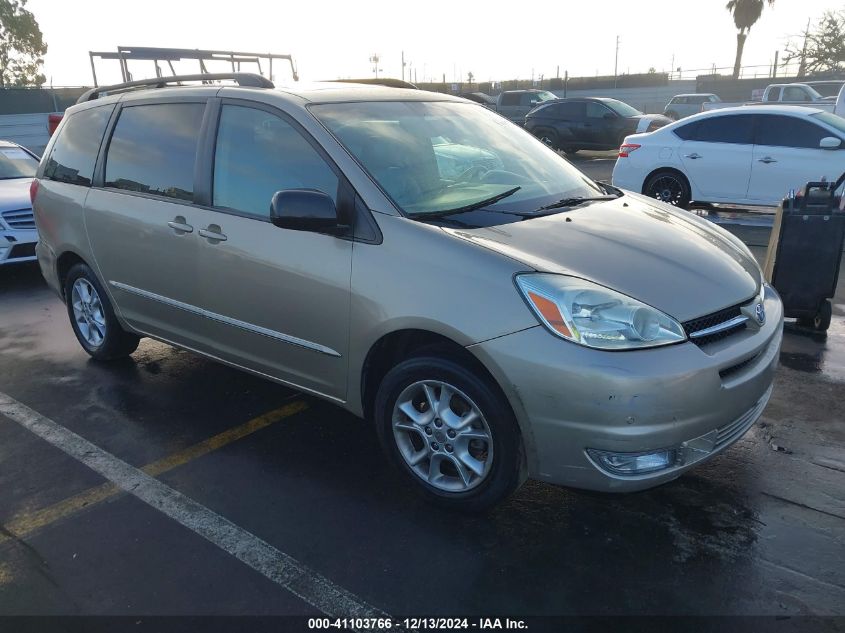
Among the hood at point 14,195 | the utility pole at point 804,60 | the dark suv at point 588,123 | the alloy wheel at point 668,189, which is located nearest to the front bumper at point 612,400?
the hood at point 14,195

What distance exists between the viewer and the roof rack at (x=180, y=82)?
13.1ft

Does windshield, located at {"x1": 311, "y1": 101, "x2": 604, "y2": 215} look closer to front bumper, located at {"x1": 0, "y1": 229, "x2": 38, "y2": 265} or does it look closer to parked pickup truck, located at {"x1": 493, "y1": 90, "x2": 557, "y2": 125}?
front bumper, located at {"x1": 0, "y1": 229, "x2": 38, "y2": 265}

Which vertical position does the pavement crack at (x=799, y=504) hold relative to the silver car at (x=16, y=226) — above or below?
below

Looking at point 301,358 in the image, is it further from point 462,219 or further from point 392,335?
point 462,219

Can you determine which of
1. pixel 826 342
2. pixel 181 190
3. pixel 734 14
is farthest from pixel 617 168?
pixel 734 14

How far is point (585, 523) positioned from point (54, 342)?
4.60 metres

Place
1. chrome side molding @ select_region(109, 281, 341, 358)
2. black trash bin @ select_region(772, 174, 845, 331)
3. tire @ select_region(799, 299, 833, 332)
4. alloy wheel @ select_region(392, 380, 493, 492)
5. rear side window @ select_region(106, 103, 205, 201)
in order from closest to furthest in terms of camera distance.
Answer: alloy wheel @ select_region(392, 380, 493, 492), chrome side molding @ select_region(109, 281, 341, 358), rear side window @ select_region(106, 103, 205, 201), black trash bin @ select_region(772, 174, 845, 331), tire @ select_region(799, 299, 833, 332)

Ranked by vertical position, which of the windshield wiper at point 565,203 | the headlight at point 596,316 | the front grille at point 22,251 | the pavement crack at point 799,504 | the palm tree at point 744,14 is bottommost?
the pavement crack at point 799,504

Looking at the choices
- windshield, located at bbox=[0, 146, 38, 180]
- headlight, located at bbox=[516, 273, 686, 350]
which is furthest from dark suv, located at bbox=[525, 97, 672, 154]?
headlight, located at bbox=[516, 273, 686, 350]

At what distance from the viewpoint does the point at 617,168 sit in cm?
1042

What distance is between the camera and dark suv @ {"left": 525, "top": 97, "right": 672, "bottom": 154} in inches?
738

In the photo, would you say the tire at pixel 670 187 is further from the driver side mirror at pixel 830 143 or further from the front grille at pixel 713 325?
the front grille at pixel 713 325

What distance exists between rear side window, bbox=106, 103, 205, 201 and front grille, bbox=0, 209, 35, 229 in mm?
3661

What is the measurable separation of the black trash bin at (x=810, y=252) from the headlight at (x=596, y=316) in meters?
3.09
